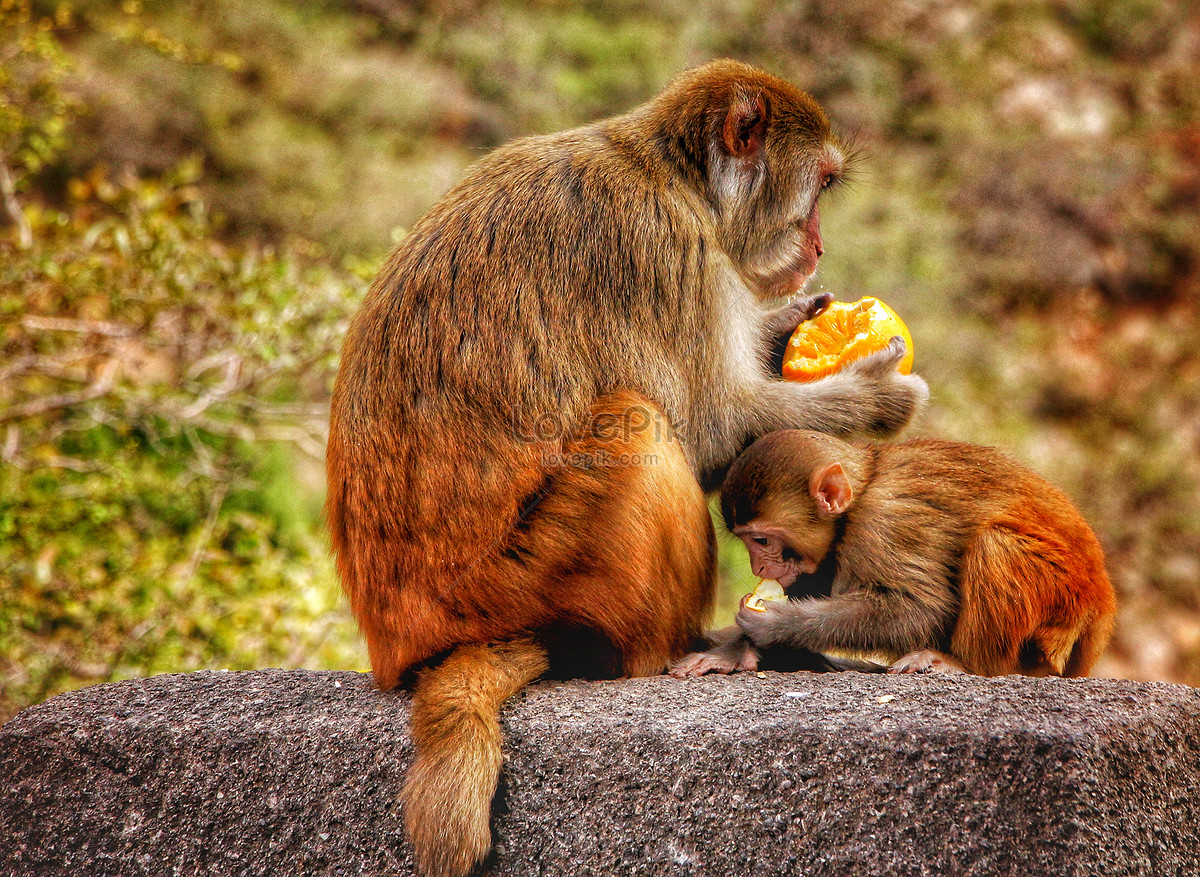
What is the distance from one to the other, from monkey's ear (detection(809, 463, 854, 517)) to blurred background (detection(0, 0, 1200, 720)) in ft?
9.16

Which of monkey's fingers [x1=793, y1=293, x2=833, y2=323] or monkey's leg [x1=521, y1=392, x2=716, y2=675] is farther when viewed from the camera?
monkey's fingers [x1=793, y1=293, x2=833, y2=323]

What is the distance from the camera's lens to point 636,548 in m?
3.25

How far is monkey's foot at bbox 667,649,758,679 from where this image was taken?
11.5 ft

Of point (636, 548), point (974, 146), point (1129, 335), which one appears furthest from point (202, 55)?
point (1129, 335)

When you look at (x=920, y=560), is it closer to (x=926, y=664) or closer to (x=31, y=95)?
(x=926, y=664)

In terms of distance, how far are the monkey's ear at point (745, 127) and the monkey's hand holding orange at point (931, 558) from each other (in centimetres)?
118

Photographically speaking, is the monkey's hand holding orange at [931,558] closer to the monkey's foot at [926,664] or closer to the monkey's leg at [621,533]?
the monkey's foot at [926,664]

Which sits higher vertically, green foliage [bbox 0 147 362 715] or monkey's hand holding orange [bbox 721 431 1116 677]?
monkey's hand holding orange [bbox 721 431 1116 677]

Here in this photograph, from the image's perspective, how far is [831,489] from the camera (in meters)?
3.53

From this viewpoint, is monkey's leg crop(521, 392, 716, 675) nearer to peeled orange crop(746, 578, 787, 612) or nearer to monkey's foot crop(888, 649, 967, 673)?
peeled orange crop(746, 578, 787, 612)

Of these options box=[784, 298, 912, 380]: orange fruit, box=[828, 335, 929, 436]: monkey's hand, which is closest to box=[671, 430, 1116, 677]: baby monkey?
box=[828, 335, 929, 436]: monkey's hand

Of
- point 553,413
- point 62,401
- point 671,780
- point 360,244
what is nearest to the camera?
point 671,780

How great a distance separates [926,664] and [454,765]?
1.58 metres

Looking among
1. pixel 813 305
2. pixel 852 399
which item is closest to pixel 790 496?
pixel 852 399
